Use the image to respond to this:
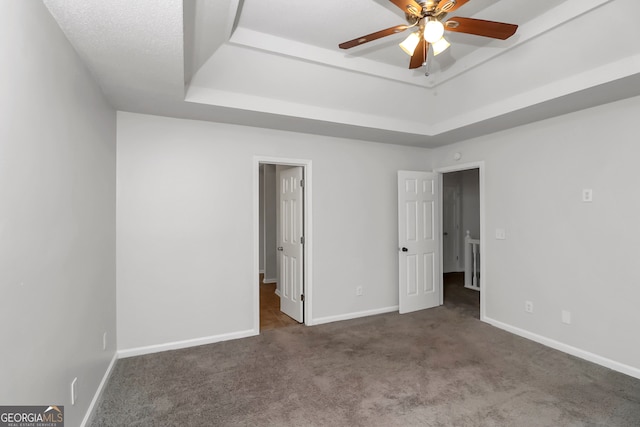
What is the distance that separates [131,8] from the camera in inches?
62.1

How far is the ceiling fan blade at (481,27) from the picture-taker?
1.80 m

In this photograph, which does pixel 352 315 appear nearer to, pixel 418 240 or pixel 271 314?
pixel 271 314

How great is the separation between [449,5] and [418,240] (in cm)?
323

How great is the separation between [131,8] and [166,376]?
2706 mm

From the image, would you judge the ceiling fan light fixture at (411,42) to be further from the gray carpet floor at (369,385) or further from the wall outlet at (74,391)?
the wall outlet at (74,391)

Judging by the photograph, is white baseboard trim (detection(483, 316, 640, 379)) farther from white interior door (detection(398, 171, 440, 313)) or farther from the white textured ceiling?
the white textured ceiling

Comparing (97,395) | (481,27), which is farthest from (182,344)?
(481,27)

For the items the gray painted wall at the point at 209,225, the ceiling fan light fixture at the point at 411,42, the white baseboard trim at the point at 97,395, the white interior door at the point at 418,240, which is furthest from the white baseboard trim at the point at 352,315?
the ceiling fan light fixture at the point at 411,42

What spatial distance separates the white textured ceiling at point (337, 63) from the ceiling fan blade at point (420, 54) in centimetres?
26

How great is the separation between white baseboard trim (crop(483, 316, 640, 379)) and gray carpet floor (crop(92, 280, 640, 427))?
9cm

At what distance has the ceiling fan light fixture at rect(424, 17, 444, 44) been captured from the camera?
1.78m

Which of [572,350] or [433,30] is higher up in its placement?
[433,30]

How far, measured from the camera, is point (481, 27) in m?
1.86

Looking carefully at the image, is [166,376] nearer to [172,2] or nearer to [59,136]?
[59,136]
